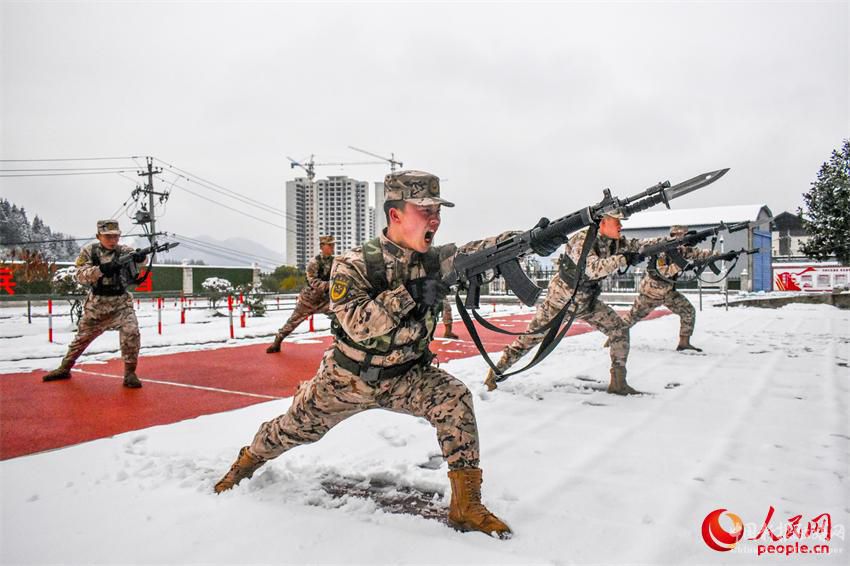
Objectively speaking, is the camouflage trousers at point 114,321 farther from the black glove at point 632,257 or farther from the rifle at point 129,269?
the black glove at point 632,257

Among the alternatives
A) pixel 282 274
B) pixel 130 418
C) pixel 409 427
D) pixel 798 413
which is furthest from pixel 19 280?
pixel 798 413

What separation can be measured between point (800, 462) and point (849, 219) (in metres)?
→ 12.8

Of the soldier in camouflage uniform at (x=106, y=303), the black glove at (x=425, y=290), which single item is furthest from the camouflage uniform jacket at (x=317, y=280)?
the black glove at (x=425, y=290)

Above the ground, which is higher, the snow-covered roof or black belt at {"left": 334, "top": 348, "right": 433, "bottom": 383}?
the snow-covered roof

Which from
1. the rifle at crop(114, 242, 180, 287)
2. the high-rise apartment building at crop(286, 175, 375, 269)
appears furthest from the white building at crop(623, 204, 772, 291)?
the rifle at crop(114, 242, 180, 287)

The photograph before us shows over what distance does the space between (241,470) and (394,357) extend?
1.13m

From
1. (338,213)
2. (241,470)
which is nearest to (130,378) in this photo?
(241,470)

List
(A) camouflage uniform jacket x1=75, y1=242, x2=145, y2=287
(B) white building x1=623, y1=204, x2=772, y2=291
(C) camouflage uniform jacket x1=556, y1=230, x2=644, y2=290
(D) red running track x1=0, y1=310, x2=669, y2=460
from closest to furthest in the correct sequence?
(D) red running track x1=0, y1=310, x2=669, y2=460 → (C) camouflage uniform jacket x1=556, y1=230, x2=644, y2=290 → (A) camouflage uniform jacket x1=75, y1=242, x2=145, y2=287 → (B) white building x1=623, y1=204, x2=772, y2=291

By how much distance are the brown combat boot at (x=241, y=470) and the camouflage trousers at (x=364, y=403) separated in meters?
0.06

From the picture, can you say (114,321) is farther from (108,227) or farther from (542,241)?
(542,241)

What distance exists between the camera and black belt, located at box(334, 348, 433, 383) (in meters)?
2.69

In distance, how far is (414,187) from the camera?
2766 mm

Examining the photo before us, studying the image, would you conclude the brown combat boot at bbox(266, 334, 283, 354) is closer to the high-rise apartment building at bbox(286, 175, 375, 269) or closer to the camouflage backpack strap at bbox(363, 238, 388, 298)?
the camouflage backpack strap at bbox(363, 238, 388, 298)

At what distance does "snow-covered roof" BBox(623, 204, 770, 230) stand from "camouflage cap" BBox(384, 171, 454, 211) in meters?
41.4
